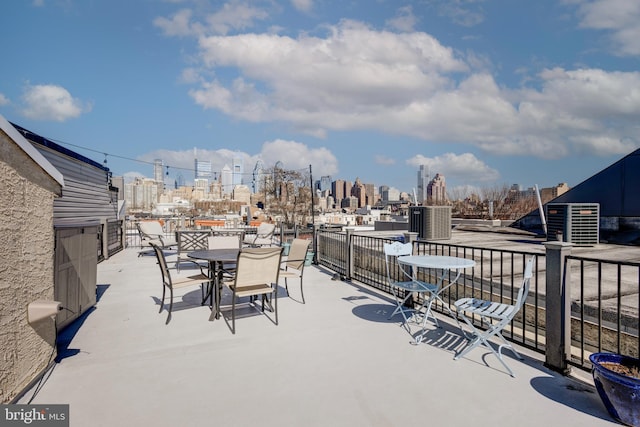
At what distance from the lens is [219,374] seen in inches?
104

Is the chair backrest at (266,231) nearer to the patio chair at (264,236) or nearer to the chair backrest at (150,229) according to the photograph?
the patio chair at (264,236)

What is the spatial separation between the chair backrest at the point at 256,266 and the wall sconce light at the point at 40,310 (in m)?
1.60

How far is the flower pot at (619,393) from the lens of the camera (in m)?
1.95

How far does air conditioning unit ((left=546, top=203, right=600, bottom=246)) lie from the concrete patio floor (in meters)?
8.84

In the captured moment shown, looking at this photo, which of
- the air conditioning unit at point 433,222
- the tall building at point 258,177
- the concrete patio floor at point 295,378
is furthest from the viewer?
the tall building at point 258,177

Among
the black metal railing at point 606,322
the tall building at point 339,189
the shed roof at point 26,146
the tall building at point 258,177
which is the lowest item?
the black metal railing at point 606,322

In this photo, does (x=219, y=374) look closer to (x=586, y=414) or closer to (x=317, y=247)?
(x=586, y=414)

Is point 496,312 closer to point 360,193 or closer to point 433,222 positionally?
point 433,222

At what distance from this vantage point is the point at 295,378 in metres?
2.58

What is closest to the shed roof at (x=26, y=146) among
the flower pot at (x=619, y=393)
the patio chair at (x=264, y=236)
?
the flower pot at (x=619, y=393)

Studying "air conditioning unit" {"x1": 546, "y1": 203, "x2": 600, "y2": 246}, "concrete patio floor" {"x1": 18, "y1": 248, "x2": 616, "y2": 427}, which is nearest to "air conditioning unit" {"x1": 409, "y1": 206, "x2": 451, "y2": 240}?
"air conditioning unit" {"x1": 546, "y1": 203, "x2": 600, "y2": 246}

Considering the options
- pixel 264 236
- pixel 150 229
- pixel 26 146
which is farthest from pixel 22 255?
pixel 150 229

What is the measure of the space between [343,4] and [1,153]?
1027cm

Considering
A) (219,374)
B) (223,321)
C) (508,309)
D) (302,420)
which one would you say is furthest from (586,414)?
(223,321)
